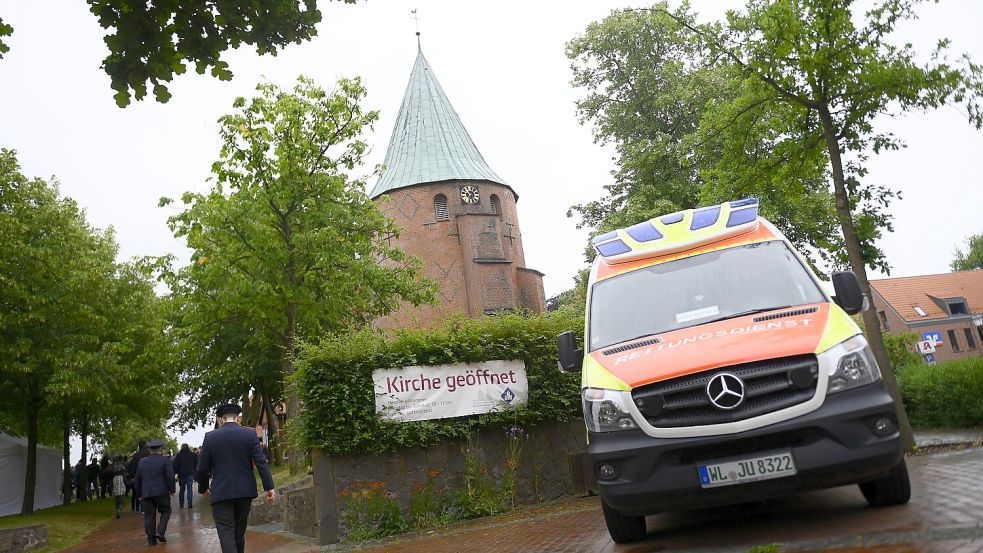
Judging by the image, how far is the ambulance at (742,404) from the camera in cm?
485

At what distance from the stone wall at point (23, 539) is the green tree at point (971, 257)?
8853cm

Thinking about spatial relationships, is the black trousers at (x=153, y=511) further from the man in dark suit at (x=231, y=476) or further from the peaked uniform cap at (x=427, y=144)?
the peaked uniform cap at (x=427, y=144)

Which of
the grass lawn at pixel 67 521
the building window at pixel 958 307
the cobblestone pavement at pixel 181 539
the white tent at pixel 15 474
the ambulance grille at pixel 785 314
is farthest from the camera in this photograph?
the building window at pixel 958 307

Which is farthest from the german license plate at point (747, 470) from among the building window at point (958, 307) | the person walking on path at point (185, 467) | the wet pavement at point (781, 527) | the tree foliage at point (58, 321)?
the building window at point (958, 307)

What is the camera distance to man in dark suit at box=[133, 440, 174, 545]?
13.6 metres

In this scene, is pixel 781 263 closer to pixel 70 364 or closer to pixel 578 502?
pixel 578 502

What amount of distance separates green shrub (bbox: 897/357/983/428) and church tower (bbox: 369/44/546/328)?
31856 millimetres

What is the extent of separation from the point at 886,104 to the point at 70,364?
20804 millimetres

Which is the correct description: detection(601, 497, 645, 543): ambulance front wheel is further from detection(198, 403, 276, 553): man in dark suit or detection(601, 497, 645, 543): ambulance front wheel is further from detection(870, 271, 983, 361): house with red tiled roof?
detection(870, 271, 983, 361): house with red tiled roof

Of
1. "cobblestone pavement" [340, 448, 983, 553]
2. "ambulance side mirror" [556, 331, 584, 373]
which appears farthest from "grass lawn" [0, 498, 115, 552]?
"ambulance side mirror" [556, 331, 584, 373]

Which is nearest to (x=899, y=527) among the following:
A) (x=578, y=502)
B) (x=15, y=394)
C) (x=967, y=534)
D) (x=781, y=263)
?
(x=967, y=534)

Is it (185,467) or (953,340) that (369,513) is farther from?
(953,340)

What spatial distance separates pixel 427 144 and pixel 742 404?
46084 millimetres

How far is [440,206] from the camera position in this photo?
47.9 metres
